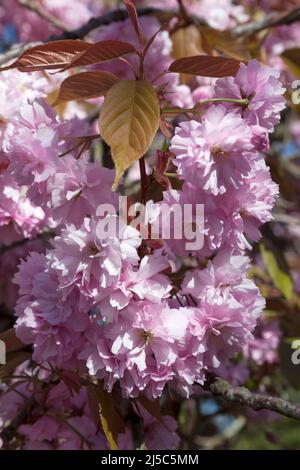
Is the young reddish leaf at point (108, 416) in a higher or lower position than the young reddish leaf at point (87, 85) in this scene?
lower

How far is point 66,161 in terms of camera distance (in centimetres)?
99

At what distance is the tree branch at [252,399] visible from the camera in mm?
1058

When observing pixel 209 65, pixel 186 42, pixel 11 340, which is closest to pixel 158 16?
pixel 186 42

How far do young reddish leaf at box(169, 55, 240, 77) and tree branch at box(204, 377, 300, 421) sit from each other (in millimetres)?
482

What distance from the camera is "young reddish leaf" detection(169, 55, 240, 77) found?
1000 mm

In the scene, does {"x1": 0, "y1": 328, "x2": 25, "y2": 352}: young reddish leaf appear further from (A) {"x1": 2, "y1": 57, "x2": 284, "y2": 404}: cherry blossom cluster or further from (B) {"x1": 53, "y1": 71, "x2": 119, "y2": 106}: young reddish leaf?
(B) {"x1": 53, "y1": 71, "x2": 119, "y2": 106}: young reddish leaf

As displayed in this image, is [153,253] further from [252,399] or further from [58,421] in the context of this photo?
[58,421]

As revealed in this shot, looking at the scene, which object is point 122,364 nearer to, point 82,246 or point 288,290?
point 82,246

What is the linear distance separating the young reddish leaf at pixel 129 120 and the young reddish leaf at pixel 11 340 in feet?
1.25

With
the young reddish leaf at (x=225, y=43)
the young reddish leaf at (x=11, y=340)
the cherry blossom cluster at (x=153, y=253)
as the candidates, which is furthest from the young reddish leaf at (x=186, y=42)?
the young reddish leaf at (x=11, y=340)

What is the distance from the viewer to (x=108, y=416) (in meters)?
1.11

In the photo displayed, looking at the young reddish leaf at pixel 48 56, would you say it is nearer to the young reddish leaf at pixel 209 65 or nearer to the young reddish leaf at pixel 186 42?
the young reddish leaf at pixel 209 65
